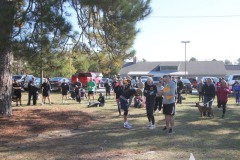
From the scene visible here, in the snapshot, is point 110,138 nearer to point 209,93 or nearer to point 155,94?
point 155,94

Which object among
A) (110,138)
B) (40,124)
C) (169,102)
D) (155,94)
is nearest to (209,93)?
(155,94)

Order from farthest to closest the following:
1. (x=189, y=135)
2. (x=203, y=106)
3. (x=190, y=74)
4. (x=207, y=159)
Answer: (x=190, y=74) < (x=203, y=106) < (x=189, y=135) < (x=207, y=159)

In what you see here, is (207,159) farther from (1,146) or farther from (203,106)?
(203,106)

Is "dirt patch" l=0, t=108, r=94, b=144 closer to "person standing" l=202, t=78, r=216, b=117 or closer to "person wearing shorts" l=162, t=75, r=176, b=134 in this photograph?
"person wearing shorts" l=162, t=75, r=176, b=134

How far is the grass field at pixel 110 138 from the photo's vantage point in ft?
27.0

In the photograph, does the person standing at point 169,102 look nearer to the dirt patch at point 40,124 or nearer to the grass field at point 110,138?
the grass field at point 110,138

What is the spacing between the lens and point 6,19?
9.87 m

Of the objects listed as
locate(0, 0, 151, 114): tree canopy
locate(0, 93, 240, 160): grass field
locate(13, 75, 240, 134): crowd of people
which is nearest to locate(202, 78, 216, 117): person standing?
locate(13, 75, 240, 134): crowd of people

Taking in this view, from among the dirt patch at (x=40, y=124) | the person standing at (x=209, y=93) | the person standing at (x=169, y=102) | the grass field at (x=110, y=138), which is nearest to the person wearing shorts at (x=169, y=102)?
the person standing at (x=169, y=102)

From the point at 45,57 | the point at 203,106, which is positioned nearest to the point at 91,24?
the point at 45,57

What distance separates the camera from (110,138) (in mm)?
10344

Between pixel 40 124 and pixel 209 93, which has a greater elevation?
pixel 209 93

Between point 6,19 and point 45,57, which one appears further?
point 45,57

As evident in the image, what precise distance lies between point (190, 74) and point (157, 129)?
5418 cm
